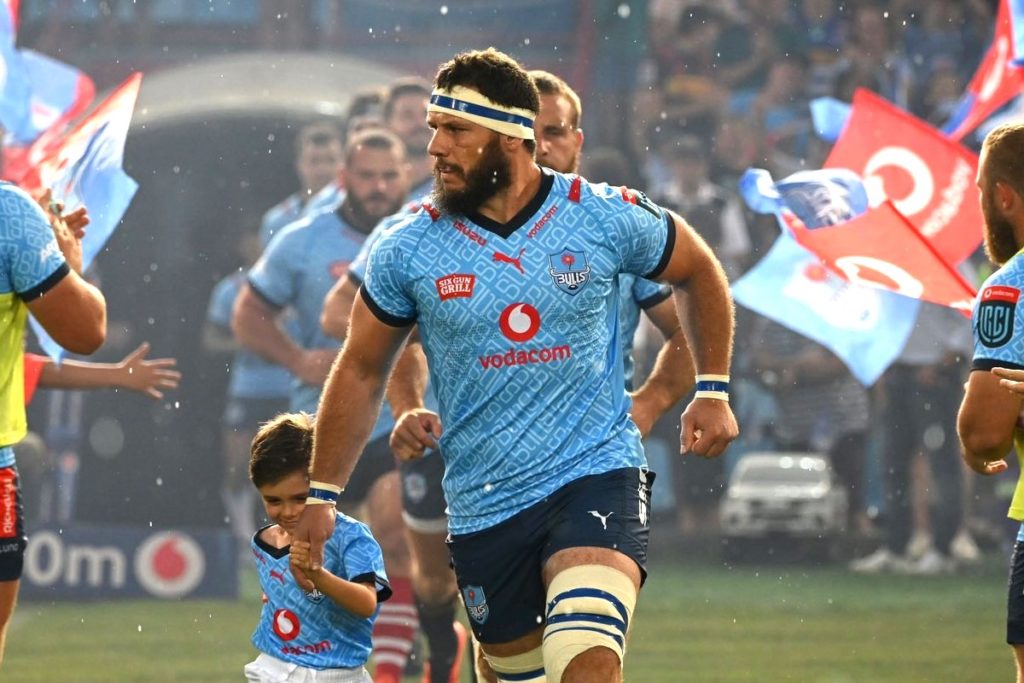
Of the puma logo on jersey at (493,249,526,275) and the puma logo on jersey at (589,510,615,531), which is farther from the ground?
the puma logo on jersey at (493,249,526,275)

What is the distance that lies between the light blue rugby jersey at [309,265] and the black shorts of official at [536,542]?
4186 millimetres

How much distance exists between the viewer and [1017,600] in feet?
17.5

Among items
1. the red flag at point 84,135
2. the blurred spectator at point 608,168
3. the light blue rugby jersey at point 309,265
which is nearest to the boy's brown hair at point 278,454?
the red flag at point 84,135

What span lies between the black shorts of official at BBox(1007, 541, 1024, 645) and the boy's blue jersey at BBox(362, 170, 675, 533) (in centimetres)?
109

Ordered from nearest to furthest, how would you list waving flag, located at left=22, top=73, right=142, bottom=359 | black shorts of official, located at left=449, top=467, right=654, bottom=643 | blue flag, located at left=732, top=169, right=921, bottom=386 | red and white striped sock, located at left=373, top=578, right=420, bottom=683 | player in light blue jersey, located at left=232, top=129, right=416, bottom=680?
black shorts of official, located at left=449, top=467, right=654, bottom=643 < waving flag, located at left=22, top=73, right=142, bottom=359 < blue flag, located at left=732, top=169, right=921, bottom=386 < red and white striped sock, located at left=373, top=578, right=420, bottom=683 < player in light blue jersey, located at left=232, top=129, right=416, bottom=680

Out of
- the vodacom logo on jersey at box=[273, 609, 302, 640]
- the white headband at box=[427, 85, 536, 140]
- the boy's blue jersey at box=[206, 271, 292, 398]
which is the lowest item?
the boy's blue jersey at box=[206, 271, 292, 398]

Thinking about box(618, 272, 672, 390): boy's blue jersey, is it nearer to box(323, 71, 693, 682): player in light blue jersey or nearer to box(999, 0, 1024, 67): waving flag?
box(323, 71, 693, 682): player in light blue jersey

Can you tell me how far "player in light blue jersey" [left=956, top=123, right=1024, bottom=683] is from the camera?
17.1 ft

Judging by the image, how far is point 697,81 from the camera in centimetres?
1623

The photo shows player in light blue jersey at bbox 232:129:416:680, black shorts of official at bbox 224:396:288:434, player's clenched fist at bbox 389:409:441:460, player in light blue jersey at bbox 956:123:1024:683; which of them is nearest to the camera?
player in light blue jersey at bbox 956:123:1024:683

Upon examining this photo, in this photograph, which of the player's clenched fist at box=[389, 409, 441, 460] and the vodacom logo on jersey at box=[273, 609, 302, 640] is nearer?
the player's clenched fist at box=[389, 409, 441, 460]

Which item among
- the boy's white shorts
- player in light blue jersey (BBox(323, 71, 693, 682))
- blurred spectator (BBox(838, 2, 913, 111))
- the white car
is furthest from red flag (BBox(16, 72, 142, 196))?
blurred spectator (BBox(838, 2, 913, 111))

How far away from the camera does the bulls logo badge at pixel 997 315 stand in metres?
5.21

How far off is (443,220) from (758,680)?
467cm
